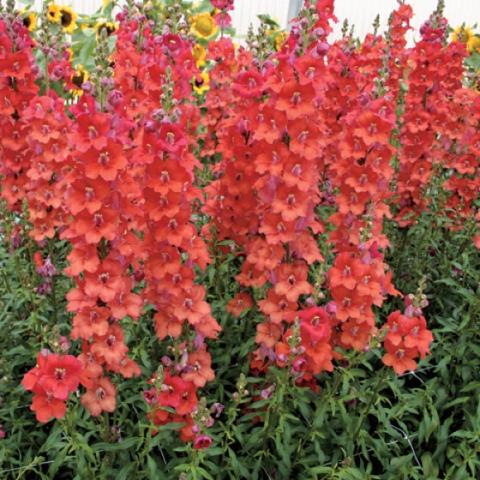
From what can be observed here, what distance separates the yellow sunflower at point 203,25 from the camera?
7543 millimetres

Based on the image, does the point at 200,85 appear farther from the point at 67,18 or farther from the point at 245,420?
the point at 245,420

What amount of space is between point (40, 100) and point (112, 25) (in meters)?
3.56

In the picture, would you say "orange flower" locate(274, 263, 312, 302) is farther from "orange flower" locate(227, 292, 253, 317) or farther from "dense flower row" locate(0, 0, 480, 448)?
"orange flower" locate(227, 292, 253, 317)

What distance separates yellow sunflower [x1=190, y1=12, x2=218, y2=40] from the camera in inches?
297

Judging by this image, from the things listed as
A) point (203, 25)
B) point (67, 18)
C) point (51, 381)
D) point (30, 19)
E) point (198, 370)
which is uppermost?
point (203, 25)

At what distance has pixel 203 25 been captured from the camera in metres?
7.55

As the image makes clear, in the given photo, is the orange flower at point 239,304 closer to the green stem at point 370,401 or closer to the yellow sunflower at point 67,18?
the green stem at point 370,401

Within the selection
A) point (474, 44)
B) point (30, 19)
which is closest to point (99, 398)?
point (30, 19)

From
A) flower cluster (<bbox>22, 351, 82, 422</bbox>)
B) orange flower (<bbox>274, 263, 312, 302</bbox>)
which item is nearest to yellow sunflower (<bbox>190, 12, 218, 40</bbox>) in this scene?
orange flower (<bbox>274, 263, 312, 302</bbox>)

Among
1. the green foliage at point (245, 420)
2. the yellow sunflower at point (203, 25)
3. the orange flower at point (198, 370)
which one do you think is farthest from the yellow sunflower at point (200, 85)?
the orange flower at point (198, 370)

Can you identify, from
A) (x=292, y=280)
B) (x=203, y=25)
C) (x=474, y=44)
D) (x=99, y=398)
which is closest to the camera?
(x=99, y=398)

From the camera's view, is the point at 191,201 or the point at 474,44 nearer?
the point at 191,201

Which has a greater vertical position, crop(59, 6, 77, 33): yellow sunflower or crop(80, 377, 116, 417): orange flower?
crop(59, 6, 77, 33): yellow sunflower

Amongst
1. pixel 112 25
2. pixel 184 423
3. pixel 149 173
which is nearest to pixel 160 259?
pixel 149 173
